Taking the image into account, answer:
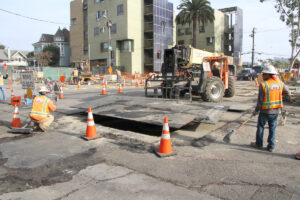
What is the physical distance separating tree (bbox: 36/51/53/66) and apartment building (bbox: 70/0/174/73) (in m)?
15.8

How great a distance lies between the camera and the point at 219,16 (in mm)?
50531

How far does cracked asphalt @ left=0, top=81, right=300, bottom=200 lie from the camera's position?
3.28 m

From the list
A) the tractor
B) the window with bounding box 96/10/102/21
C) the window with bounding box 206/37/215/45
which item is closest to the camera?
the tractor

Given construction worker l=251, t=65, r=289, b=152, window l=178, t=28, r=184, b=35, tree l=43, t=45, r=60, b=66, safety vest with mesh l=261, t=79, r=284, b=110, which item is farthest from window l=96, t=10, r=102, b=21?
safety vest with mesh l=261, t=79, r=284, b=110

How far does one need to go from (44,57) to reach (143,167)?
2451 inches

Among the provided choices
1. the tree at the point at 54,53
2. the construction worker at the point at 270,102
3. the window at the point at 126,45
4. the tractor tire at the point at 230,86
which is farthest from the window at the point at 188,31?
the construction worker at the point at 270,102

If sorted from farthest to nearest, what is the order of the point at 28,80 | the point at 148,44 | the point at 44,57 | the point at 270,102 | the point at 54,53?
the point at 54,53 < the point at 44,57 < the point at 148,44 < the point at 28,80 < the point at 270,102

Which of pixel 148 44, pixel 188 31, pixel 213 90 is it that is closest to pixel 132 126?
pixel 213 90

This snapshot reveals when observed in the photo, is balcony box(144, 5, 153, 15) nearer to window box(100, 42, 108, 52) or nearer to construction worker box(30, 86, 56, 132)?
→ window box(100, 42, 108, 52)

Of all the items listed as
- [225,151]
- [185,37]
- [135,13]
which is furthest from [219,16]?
[225,151]

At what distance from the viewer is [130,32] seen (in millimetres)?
42500

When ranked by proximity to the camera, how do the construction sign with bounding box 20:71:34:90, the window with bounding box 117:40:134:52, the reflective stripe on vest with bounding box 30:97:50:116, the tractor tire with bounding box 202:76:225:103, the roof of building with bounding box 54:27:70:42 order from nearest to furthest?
the reflective stripe on vest with bounding box 30:97:50:116 → the tractor tire with bounding box 202:76:225:103 → the construction sign with bounding box 20:71:34:90 → the window with bounding box 117:40:134:52 → the roof of building with bounding box 54:27:70:42

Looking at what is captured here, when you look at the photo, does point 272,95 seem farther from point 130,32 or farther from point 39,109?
point 130,32

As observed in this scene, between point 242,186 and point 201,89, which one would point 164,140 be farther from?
point 201,89
